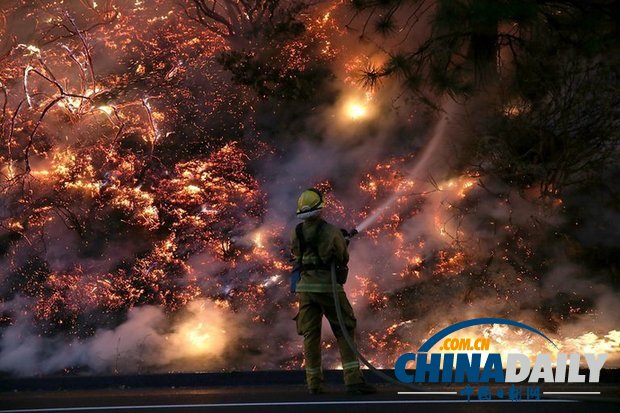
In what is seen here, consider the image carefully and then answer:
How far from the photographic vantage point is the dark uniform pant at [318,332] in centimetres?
804

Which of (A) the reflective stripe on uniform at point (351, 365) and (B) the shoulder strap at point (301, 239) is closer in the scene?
(A) the reflective stripe on uniform at point (351, 365)

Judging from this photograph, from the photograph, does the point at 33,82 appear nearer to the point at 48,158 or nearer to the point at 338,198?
the point at 48,158

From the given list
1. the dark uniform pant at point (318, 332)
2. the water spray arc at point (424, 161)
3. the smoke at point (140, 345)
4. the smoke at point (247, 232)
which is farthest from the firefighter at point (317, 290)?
the water spray arc at point (424, 161)

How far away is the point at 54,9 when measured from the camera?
633 inches

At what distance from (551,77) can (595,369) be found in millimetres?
3937

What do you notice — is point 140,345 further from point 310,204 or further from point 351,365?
point 310,204

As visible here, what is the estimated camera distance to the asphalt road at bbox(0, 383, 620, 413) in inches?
288

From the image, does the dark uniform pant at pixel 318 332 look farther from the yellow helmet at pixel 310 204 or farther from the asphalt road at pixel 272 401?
the yellow helmet at pixel 310 204

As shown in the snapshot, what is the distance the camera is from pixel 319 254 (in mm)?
8070

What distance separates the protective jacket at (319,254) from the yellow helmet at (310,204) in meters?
0.11

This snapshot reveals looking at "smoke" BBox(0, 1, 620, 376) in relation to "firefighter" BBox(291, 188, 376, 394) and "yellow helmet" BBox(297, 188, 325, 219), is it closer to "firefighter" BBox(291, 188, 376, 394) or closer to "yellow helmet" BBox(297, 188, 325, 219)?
"firefighter" BBox(291, 188, 376, 394)

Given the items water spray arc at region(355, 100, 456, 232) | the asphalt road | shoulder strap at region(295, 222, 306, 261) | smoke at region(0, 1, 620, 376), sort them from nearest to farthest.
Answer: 1. the asphalt road
2. shoulder strap at region(295, 222, 306, 261)
3. smoke at region(0, 1, 620, 376)
4. water spray arc at region(355, 100, 456, 232)

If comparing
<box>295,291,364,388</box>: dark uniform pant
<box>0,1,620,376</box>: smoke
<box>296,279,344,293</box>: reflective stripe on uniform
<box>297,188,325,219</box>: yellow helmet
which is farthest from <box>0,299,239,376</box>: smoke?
<box>297,188,325,219</box>: yellow helmet

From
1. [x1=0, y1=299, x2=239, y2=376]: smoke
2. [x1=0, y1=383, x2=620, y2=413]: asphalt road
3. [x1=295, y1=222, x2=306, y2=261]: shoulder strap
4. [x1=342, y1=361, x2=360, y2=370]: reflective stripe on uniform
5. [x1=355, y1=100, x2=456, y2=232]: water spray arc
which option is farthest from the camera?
[x1=355, y1=100, x2=456, y2=232]: water spray arc
